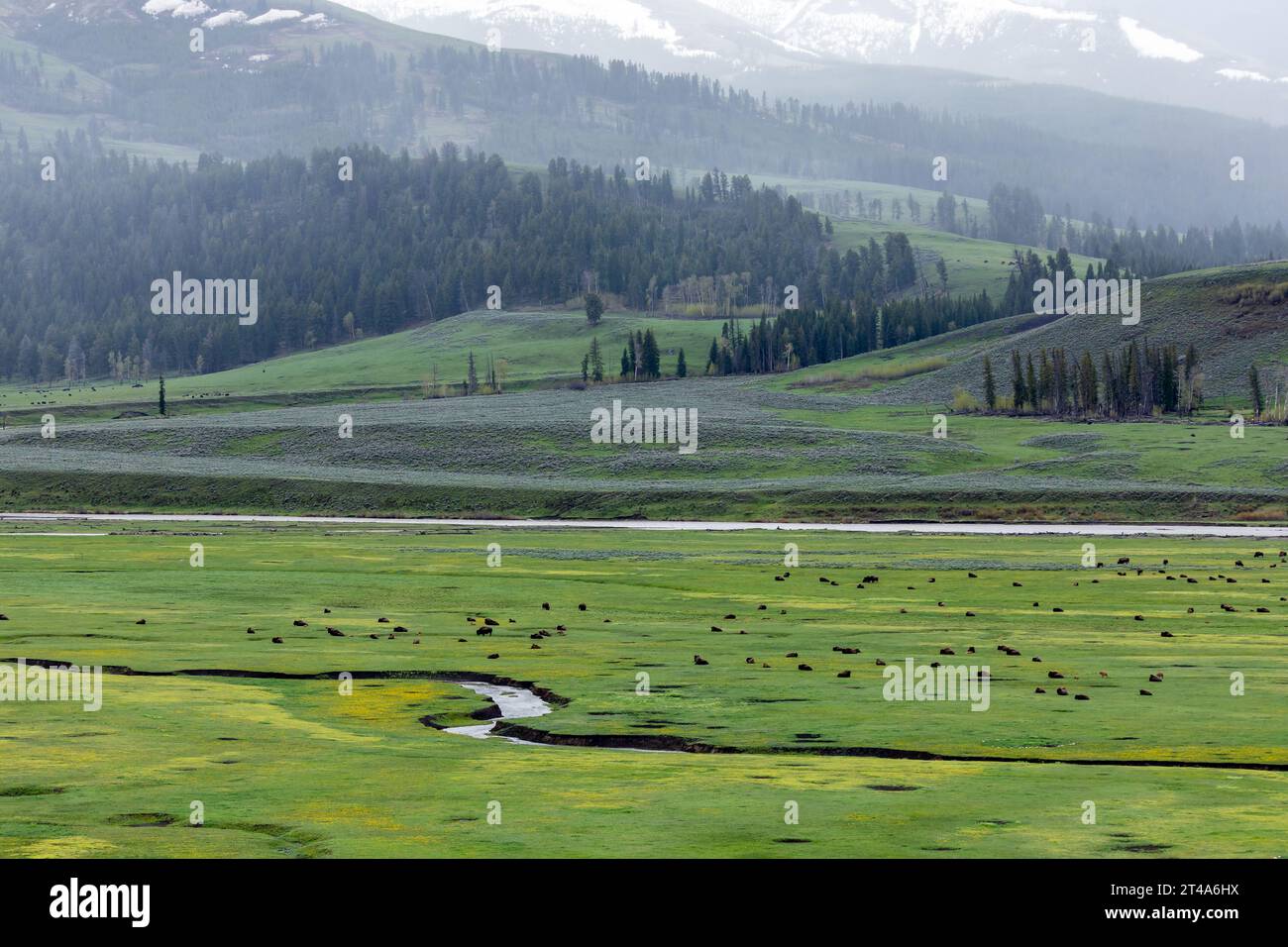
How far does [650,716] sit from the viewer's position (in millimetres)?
53031

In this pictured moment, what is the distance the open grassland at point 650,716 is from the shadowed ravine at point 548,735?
9.4 inches

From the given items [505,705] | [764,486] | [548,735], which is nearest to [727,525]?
[764,486]

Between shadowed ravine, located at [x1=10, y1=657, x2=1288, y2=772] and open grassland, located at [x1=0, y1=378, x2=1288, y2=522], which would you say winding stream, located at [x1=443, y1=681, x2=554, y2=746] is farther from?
open grassland, located at [x1=0, y1=378, x2=1288, y2=522]

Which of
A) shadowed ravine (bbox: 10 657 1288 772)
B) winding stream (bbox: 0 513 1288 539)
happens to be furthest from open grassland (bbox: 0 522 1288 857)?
winding stream (bbox: 0 513 1288 539)

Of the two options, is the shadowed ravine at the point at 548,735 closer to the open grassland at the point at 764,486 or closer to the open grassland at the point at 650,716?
the open grassland at the point at 650,716

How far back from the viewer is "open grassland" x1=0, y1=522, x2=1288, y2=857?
35156 mm

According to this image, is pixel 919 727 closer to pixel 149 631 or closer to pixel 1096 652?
pixel 1096 652

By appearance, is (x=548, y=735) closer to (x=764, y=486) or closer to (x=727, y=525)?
(x=727, y=525)

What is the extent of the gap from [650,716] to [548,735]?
3.96 metres

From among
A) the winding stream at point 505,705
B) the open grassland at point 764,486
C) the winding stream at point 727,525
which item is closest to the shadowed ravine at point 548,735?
the winding stream at point 505,705

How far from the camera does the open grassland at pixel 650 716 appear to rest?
35156mm

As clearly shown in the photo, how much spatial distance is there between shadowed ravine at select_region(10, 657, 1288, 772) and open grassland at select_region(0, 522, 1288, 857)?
0.78ft
